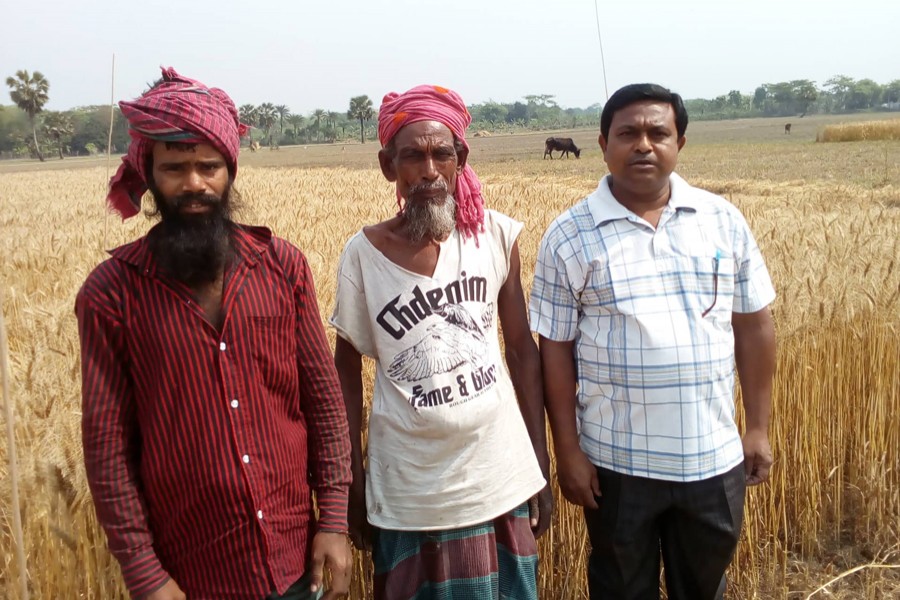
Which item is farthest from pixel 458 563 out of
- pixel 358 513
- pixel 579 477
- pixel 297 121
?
pixel 297 121

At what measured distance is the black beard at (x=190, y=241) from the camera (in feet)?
4.81

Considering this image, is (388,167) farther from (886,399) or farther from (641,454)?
(886,399)

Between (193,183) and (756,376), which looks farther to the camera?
(756,376)

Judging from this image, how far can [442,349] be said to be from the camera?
1796 millimetres

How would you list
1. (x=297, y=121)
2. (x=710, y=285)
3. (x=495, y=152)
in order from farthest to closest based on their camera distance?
(x=297, y=121), (x=495, y=152), (x=710, y=285)

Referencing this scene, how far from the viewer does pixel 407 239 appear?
187cm

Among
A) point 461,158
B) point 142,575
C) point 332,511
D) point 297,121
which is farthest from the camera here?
point 297,121

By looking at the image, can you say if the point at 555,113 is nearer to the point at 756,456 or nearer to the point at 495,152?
the point at 495,152

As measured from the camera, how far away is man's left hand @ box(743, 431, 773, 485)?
2.06m

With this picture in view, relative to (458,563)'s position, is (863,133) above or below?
above

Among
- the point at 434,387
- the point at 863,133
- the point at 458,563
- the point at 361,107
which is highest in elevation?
the point at 361,107

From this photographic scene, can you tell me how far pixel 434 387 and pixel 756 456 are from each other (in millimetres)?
1018

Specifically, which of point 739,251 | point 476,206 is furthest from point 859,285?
point 476,206

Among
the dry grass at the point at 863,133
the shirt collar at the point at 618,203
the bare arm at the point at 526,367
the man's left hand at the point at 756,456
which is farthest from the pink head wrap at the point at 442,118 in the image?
the dry grass at the point at 863,133
